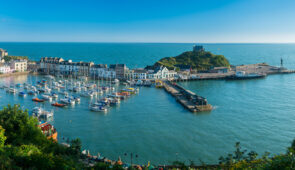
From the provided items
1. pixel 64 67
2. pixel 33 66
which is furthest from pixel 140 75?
pixel 33 66

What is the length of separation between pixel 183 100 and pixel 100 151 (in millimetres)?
18652

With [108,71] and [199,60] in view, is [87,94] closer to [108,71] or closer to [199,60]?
[108,71]

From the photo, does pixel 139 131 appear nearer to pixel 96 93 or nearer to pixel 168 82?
pixel 96 93

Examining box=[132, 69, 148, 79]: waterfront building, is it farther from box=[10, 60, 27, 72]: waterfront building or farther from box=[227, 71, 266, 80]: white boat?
box=[10, 60, 27, 72]: waterfront building

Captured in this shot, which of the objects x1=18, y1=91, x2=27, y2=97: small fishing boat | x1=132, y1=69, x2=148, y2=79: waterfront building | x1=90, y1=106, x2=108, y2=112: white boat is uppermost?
x1=132, y1=69, x2=148, y2=79: waterfront building

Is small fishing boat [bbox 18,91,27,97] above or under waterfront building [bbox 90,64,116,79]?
under

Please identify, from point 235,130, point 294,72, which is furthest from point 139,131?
point 294,72

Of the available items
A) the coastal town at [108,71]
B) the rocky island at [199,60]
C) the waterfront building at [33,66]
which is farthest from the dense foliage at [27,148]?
the rocky island at [199,60]

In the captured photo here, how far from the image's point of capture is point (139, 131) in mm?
23984

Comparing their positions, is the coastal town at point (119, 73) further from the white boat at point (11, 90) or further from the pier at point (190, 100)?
the white boat at point (11, 90)

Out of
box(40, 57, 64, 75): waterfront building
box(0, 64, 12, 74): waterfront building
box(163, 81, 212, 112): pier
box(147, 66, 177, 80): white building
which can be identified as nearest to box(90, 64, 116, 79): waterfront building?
box(147, 66, 177, 80): white building

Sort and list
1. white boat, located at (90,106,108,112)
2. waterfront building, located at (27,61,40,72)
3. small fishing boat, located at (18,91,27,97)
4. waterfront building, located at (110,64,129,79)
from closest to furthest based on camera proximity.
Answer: white boat, located at (90,106,108,112) → small fishing boat, located at (18,91,27,97) → waterfront building, located at (110,64,129,79) → waterfront building, located at (27,61,40,72)

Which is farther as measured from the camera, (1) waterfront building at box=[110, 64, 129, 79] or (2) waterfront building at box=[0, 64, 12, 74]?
(2) waterfront building at box=[0, 64, 12, 74]

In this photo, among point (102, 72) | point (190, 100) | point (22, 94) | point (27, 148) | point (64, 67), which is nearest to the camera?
point (27, 148)
